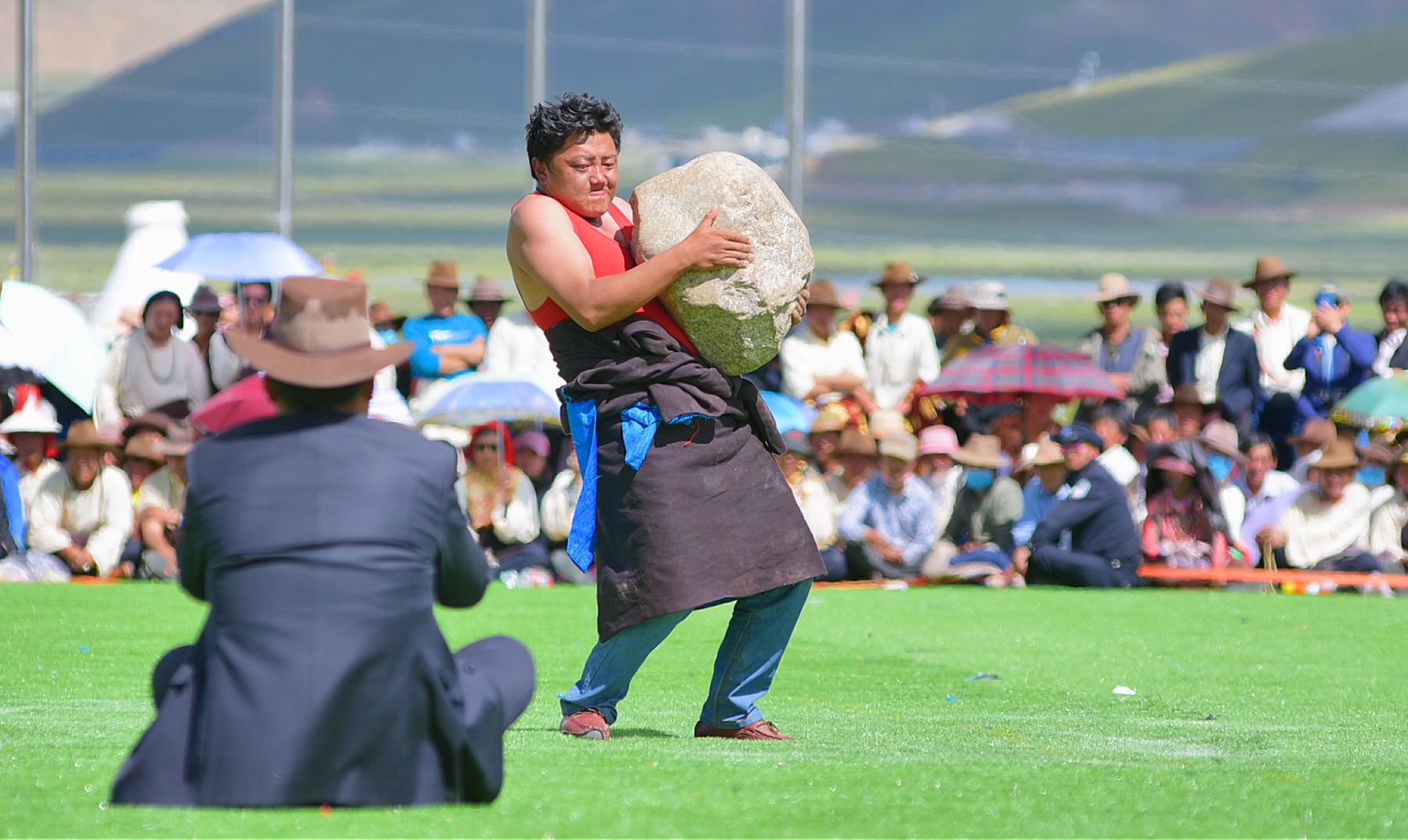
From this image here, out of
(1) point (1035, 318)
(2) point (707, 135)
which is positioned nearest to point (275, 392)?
(2) point (707, 135)

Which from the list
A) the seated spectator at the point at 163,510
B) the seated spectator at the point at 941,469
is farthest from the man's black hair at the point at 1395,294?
the seated spectator at the point at 163,510

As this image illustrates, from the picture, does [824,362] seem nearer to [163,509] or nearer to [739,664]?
[163,509]

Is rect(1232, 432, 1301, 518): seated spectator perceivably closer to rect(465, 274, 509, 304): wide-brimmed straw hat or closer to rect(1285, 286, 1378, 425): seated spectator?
rect(1285, 286, 1378, 425): seated spectator

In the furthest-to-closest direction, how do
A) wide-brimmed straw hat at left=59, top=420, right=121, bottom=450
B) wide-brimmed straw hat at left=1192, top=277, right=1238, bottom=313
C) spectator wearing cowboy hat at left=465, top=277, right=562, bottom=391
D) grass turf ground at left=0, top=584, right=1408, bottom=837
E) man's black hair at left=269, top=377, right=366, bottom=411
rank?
spectator wearing cowboy hat at left=465, top=277, right=562, bottom=391, wide-brimmed straw hat at left=1192, top=277, right=1238, bottom=313, wide-brimmed straw hat at left=59, top=420, right=121, bottom=450, grass turf ground at left=0, top=584, right=1408, bottom=837, man's black hair at left=269, top=377, right=366, bottom=411

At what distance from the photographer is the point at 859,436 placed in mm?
12859

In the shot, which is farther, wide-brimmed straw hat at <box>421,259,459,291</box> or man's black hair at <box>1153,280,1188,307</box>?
wide-brimmed straw hat at <box>421,259,459,291</box>

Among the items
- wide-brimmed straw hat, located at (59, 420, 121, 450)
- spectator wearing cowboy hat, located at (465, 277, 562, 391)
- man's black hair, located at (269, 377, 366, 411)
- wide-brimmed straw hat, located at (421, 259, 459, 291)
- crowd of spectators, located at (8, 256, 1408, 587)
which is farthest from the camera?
wide-brimmed straw hat, located at (421, 259, 459, 291)

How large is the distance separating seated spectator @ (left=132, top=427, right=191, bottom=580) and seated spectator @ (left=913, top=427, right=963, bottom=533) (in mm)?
5087

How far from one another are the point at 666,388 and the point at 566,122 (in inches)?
30.8

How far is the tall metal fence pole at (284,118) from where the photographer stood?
17234mm

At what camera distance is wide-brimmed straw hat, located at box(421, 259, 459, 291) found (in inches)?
556

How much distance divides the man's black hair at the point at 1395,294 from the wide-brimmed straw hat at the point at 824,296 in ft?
13.0

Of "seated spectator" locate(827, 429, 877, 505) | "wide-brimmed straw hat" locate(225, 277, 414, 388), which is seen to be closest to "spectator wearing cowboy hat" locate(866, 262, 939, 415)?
"seated spectator" locate(827, 429, 877, 505)

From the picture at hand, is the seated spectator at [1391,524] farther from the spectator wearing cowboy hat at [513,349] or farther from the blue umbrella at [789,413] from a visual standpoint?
the spectator wearing cowboy hat at [513,349]
